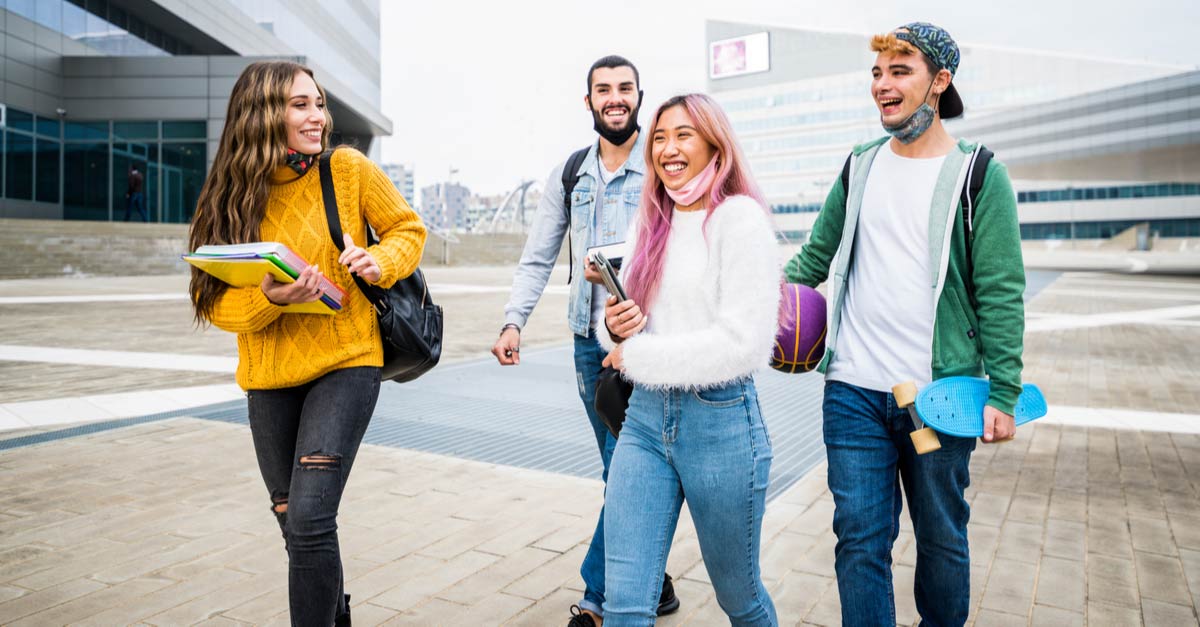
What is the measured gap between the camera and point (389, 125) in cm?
4719

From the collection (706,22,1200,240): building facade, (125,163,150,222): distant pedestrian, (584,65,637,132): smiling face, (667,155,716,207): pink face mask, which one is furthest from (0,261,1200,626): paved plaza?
(706,22,1200,240): building facade

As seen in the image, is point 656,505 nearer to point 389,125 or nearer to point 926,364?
point 926,364

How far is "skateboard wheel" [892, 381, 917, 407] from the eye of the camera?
2.38 m

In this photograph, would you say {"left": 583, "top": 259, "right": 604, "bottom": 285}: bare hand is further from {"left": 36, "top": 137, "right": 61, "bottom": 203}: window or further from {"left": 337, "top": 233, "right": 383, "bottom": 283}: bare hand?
{"left": 36, "top": 137, "right": 61, "bottom": 203}: window

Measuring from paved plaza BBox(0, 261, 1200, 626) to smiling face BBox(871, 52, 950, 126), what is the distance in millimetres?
1841

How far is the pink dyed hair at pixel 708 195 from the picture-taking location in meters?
2.31

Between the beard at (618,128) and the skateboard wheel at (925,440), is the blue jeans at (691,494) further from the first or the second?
the beard at (618,128)

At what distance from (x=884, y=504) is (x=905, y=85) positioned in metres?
1.21

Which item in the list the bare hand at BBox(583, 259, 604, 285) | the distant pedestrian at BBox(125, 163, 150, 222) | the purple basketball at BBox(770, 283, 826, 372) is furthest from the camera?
the distant pedestrian at BBox(125, 163, 150, 222)

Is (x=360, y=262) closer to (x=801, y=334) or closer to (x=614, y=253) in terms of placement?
(x=614, y=253)

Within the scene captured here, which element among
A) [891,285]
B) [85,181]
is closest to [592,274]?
[891,285]

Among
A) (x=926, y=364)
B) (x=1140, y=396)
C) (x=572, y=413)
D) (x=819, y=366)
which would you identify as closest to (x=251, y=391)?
(x=819, y=366)

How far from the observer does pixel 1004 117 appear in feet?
143

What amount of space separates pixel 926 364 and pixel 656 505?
905mm
